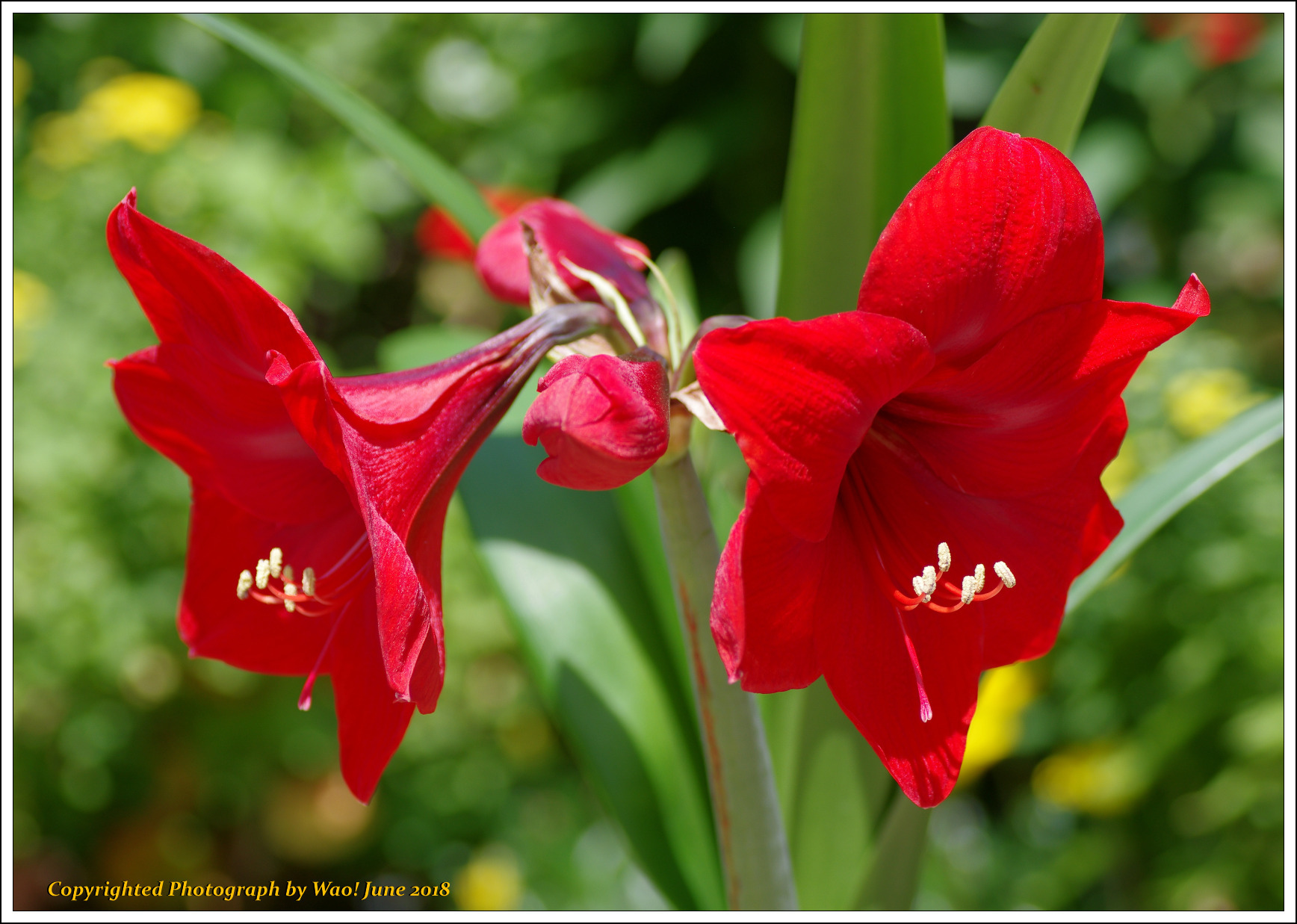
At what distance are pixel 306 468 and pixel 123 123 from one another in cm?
139

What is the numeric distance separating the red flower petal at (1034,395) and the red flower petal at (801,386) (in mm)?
57

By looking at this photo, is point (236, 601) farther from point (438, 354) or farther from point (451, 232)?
point (451, 232)

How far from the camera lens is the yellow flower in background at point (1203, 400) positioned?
143 centimetres

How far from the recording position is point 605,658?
74 cm

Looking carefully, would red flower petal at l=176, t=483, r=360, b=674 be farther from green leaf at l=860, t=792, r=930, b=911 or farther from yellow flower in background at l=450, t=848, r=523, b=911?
yellow flower in background at l=450, t=848, r=523, b=911

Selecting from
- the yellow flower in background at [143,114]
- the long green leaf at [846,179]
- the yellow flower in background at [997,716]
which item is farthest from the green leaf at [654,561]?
the yellow flower in background at [143,114]

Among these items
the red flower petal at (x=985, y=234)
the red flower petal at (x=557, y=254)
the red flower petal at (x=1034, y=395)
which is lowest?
the red flower petal at (x=1034, y=395)

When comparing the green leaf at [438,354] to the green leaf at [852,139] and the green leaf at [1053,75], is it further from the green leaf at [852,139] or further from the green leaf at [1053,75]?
the green leaf at [1053,75]

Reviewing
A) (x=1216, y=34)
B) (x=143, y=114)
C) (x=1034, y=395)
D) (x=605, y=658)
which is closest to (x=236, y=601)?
(x=605, y=658)

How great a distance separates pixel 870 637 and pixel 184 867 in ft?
5.34

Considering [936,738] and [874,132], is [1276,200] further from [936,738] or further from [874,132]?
[936,738]

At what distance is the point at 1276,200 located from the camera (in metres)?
1.89

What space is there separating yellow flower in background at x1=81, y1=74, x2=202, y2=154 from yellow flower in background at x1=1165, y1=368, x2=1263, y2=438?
1718 millimetres

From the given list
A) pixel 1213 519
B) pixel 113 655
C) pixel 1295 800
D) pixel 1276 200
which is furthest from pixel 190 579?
pixel 1276 200
